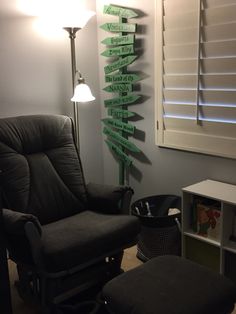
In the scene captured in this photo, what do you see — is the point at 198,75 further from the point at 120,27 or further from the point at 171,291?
the point at 171,291

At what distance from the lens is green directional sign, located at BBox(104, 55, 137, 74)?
272 cm

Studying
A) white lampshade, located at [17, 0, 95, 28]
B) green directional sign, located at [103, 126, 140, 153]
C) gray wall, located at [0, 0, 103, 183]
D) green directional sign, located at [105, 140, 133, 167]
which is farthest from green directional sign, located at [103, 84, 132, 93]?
white lampshade, located at [17, 0, 95, 28]

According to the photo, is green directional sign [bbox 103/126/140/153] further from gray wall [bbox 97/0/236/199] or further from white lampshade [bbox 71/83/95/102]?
white lampshade [bbox 71/83/95/102]

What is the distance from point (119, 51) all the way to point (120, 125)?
559mm

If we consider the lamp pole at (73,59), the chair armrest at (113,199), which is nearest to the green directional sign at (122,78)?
the lamp pole at (73,59)

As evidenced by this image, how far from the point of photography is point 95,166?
3242mm

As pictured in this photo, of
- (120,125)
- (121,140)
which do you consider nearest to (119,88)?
(120,125)

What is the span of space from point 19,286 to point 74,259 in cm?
52

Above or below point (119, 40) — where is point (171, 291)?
below

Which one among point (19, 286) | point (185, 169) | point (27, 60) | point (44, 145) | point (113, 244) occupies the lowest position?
point (19, 286)

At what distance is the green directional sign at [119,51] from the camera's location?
272cm

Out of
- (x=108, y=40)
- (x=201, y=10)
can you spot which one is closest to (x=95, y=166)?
(x=108, y=40)

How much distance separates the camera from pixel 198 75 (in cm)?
234

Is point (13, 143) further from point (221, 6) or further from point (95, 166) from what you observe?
point (221, 6)
